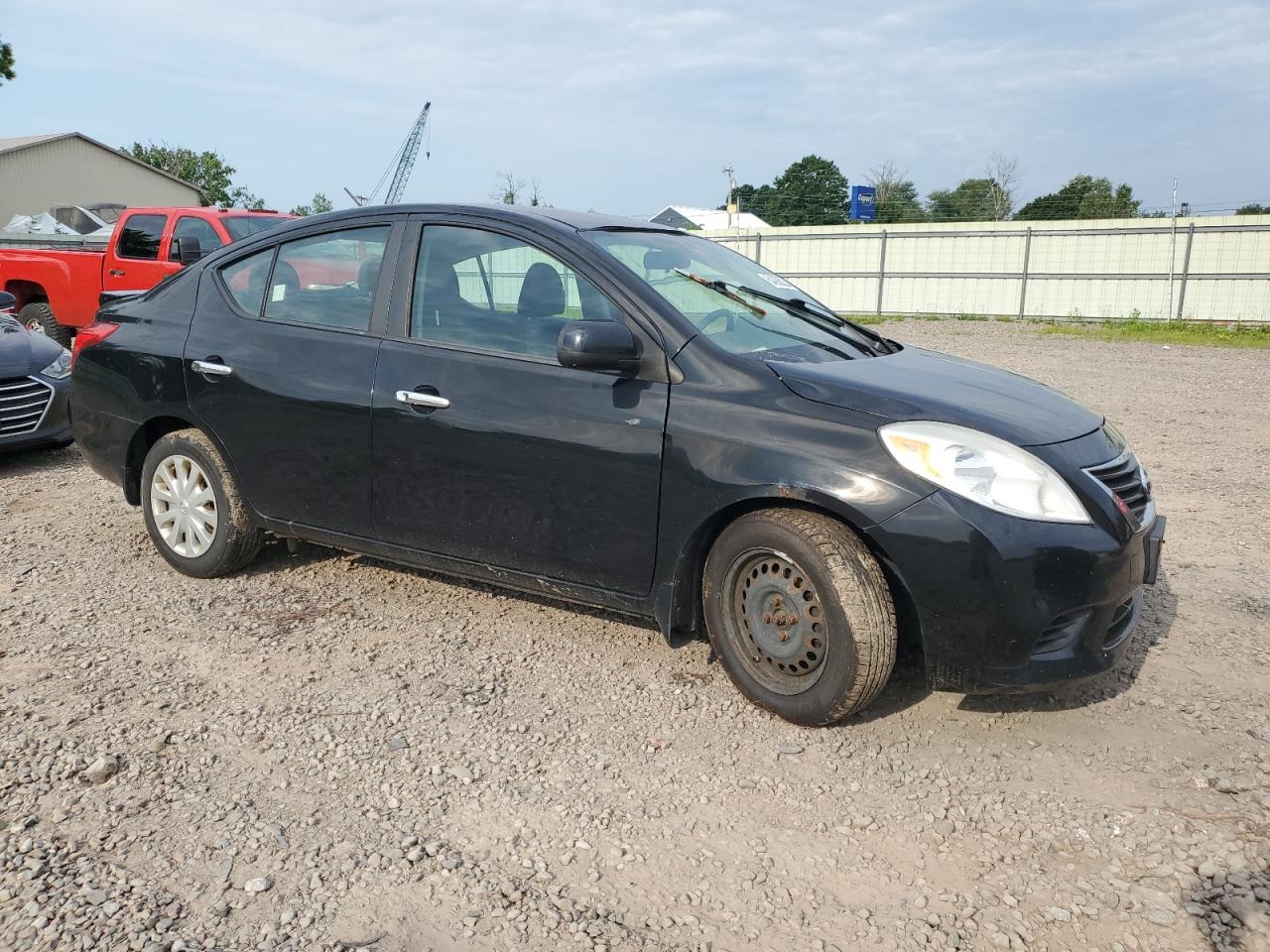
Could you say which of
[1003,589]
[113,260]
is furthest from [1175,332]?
[1003,589]

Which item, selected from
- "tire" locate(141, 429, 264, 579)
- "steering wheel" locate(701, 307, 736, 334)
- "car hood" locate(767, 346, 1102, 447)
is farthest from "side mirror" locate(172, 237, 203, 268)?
"car hood" locate(767, 346, 1102, 447)

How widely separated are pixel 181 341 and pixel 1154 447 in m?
7.00

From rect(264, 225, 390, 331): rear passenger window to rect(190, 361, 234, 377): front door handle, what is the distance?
0.29 m

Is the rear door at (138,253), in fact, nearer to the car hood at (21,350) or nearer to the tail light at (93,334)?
the car hood at (21,350)

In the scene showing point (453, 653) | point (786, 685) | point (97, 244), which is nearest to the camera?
point (786, 685)

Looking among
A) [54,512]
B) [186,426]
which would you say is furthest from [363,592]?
[54,512]

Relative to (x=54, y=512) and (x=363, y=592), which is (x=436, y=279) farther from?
(x=54, y=512)

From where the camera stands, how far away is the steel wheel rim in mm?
3332

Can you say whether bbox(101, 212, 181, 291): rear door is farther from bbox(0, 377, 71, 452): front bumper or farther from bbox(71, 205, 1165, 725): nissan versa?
bbox(71, 205, 1165, 725): nissan versa

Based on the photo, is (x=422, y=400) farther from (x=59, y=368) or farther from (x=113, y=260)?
(x=113, y=260)

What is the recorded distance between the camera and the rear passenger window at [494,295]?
383 centimetres

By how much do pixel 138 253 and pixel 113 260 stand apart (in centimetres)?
32

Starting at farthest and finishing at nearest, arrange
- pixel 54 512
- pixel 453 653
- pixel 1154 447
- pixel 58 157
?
pixel 58 157 → pixel 1154 447 → pixel 54 512 → pixel 453 653

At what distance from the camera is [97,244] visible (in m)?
12.3
